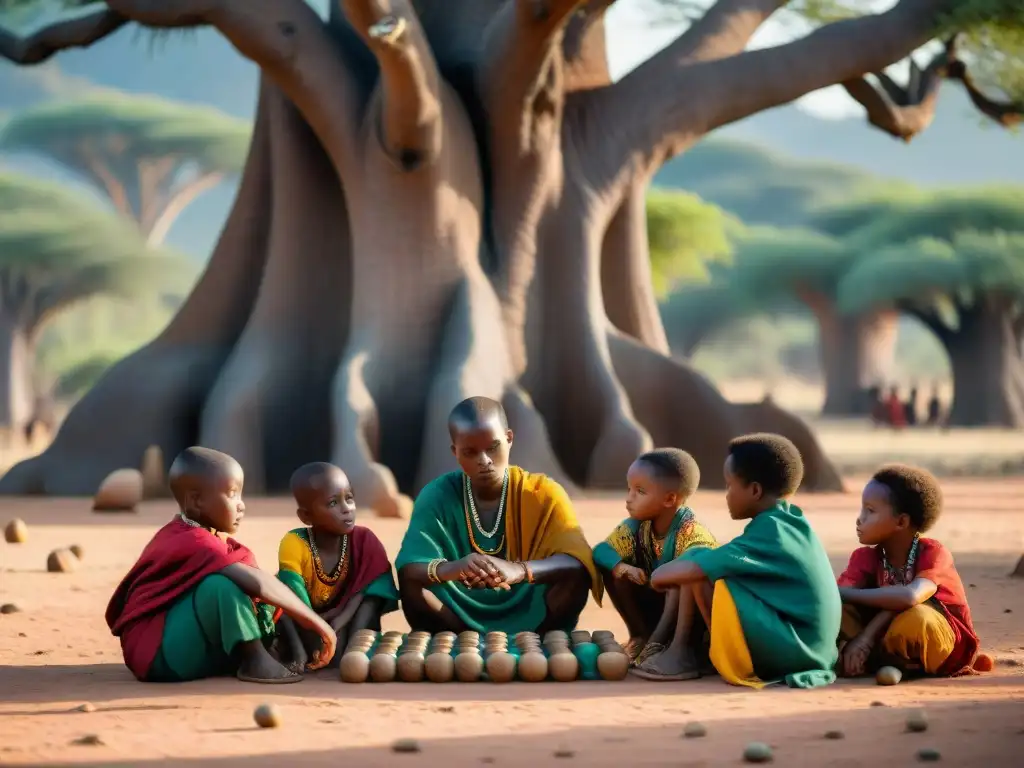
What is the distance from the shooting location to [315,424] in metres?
14.8

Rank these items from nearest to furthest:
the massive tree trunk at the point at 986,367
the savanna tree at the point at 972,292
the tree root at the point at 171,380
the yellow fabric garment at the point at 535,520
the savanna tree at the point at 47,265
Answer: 1. the yellow fabric garment at the point at 535,520
2. the tree root at the point at 171,380
3. the massive tree trunk at the point at 986,367
4. the savanna tree at the point at 972,292
5. the savanna tree at the point at 47,265

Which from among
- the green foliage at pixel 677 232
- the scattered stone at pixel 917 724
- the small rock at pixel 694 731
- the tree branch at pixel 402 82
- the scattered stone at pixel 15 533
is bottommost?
the small rock at pixel 694 731

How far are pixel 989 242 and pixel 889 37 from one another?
23.6m

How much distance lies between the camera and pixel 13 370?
3919cm

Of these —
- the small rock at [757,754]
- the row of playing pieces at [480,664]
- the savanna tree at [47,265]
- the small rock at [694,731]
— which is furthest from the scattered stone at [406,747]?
the savanna tree at [47,265]

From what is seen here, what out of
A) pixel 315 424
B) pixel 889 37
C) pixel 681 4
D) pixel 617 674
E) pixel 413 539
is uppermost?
pixel 681 4

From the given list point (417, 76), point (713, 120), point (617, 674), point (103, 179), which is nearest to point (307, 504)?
point (617, 674)

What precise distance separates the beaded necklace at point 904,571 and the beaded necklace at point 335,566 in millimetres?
2052

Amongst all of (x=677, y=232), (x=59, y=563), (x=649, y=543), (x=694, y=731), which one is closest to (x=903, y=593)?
(x=649, y=543)

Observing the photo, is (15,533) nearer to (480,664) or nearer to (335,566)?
(335,566)

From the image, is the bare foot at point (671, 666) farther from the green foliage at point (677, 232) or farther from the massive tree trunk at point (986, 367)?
the massive tree trunk at point (986, 367)

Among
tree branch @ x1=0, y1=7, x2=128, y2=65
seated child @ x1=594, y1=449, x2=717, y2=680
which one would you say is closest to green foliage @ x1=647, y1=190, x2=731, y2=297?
tree branch @ x1=0, y1=7, x2=128, y2=65

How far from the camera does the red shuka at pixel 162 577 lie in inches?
231

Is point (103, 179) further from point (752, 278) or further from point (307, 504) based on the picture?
point (307, 504)
